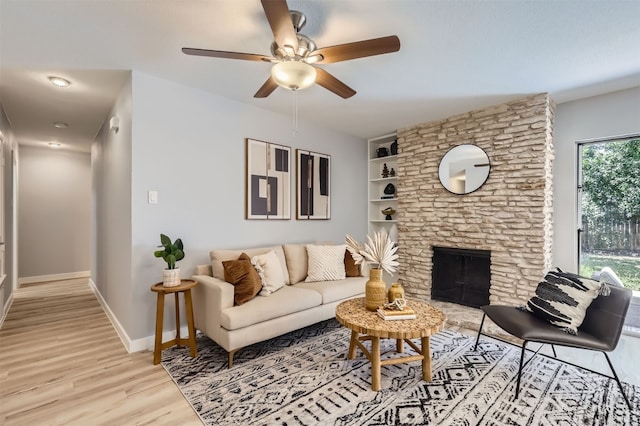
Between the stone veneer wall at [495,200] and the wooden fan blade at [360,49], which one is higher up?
the wooden fan blade at [360,49]

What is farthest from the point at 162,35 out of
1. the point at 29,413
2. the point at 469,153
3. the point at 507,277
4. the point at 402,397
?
the point at 507,277

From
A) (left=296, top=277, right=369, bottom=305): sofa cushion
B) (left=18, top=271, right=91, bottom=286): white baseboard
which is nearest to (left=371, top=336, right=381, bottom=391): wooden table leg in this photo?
(left=296, top=277, right=369, bottom=305): sofa cushion

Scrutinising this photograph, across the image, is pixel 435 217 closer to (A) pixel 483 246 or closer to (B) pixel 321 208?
(A) pixel 483 246

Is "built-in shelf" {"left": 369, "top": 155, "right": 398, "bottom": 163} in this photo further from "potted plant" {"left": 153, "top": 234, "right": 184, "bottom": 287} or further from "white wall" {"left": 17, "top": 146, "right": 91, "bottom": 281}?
"white wall" {"left": 17, "top": 146, "right": 91, "bottom": 281}

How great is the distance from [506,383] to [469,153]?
2.62 m

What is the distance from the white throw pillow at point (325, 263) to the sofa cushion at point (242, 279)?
0.86m

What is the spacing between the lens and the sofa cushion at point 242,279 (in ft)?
8.54

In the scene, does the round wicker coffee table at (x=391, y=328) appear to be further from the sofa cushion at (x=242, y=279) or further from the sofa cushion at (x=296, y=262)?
the sofa cushion at (x=296, y=262)

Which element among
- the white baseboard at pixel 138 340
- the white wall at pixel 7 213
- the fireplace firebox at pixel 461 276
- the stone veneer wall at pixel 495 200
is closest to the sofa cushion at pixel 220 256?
the white baseboard at pixel 138 340

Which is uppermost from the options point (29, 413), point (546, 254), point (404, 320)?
point (546, 254)

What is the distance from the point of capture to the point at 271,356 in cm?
257

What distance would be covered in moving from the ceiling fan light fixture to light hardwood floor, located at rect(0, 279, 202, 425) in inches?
82.9

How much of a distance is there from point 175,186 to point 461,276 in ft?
11.8

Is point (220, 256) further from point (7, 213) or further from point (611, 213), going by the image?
point (611, 213)
